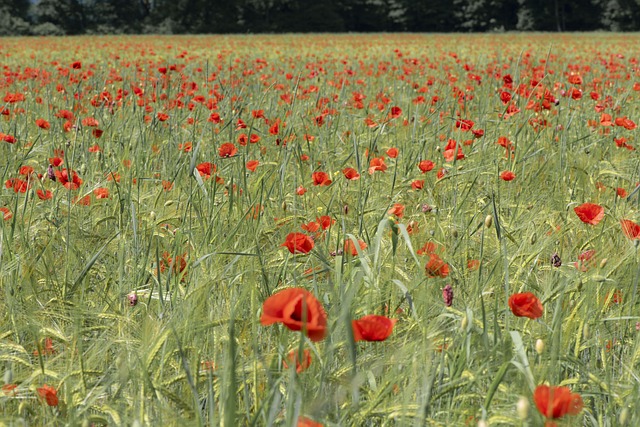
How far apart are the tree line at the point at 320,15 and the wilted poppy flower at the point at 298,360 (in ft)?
110

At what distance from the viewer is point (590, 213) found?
1.47m

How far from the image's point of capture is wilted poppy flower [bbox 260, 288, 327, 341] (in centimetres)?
75

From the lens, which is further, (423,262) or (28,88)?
(28,88)

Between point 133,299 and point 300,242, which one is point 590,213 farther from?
point 133,299

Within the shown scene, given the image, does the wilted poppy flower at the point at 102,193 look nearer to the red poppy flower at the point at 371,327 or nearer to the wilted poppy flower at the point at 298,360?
the wilted poppy flower at the point at 298,360

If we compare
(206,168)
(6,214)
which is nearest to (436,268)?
(206,168)

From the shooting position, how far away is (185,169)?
7.36ft

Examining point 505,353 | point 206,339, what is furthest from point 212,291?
point 505,353

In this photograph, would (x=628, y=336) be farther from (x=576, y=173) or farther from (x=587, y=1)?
(x=587, y=1)

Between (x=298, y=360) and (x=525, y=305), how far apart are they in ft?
1.15

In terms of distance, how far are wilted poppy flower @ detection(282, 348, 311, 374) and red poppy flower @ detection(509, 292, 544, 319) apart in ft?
0.98

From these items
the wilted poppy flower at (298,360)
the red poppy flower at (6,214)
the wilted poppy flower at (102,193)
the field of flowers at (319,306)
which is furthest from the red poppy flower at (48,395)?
the wilted poppy flower at (102,193)

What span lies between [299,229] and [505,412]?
96 cm

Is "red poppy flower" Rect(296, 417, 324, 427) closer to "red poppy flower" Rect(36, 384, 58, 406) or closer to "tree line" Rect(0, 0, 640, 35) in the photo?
"red poppy flower" Rect(36, 384, 58, 406)
